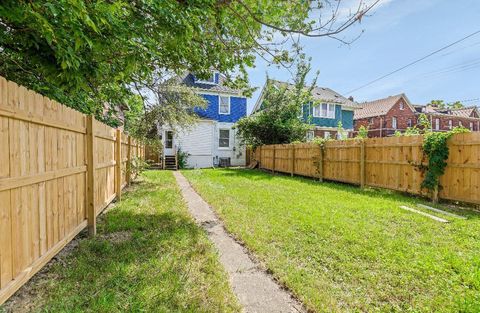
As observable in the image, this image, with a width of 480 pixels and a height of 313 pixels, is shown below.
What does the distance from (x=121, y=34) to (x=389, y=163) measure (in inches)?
312

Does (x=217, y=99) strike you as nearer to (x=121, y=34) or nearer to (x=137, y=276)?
(x=121, y=34)

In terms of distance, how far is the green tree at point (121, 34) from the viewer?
2555 millimetres

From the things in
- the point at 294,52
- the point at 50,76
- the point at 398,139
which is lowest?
the point at 398,139

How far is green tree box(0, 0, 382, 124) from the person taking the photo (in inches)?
101

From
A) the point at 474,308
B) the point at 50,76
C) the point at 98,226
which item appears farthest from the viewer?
the point at 98,226

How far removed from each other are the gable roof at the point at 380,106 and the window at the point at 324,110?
278 inches

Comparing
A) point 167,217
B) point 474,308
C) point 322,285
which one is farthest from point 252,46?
point 474,308

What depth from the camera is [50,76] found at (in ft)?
11.2

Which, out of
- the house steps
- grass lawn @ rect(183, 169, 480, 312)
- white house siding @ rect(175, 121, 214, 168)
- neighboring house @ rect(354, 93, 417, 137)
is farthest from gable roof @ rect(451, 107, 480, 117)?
grass lawn @ rect(183, 169, 480, 312)

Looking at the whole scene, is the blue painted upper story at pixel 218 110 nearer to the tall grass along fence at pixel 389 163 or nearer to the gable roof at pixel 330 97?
the gable roof at pixel 330 97

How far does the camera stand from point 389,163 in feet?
27.2

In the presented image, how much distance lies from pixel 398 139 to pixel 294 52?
4.81m

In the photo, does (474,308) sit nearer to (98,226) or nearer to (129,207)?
(98,226)

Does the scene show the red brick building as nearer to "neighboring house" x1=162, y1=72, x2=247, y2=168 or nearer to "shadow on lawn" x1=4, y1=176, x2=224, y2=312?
"neighboring house" x1=162, y1=72, x2=247, y2=168
